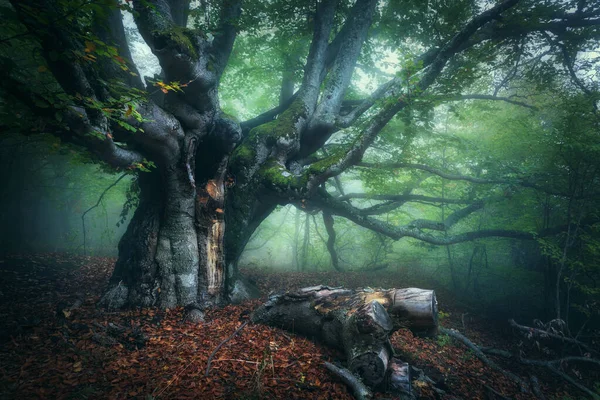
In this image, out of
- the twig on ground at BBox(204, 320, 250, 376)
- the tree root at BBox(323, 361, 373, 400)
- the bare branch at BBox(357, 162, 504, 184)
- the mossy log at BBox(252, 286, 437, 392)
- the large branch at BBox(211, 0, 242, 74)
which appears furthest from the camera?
the bare branch at BBox(357, 162, 504, 184)

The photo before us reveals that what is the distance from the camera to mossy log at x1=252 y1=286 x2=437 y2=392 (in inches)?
130

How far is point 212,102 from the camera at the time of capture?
5281 millimetres

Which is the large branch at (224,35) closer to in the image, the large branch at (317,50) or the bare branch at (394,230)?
the large branch at (317,50)

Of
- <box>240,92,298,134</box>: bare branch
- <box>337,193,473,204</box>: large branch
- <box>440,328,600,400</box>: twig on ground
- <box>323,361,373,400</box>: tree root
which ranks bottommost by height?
<box>440,328,600,400</box>: twig on ground

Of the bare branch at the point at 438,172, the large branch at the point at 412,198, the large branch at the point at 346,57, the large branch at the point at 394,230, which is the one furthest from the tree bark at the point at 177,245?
the large branch at the point at 412,198

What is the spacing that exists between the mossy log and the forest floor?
0.23 m

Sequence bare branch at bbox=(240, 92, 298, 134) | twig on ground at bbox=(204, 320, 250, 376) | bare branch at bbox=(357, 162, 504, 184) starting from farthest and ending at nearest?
bare branch at bbox=(357, 162, 504, 184) → bare branch at bbox=(240, 92, 298, 134) → twig on ground at bbox=(204, 320, 250, 376)

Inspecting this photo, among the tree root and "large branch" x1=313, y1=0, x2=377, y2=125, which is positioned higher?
"large branch" x1=313, y1=0, x2=377, y2=125

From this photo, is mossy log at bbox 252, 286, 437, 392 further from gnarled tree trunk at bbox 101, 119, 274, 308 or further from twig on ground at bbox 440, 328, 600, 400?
twig on ground at bbox 440, 328, 600, 400

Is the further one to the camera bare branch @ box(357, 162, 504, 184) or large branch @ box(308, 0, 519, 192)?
bare branch @ box(357, 162, 504, 184)

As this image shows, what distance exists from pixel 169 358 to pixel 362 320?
2585mm

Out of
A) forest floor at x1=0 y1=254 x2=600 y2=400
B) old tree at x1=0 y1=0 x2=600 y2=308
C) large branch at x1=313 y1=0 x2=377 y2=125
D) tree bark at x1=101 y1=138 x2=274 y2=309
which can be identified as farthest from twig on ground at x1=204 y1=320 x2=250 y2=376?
large branch at x1=313 y1=0 x2=377 y2=125

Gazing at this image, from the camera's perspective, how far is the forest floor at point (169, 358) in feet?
8.95

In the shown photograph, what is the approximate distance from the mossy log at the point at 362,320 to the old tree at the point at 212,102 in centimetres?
190
